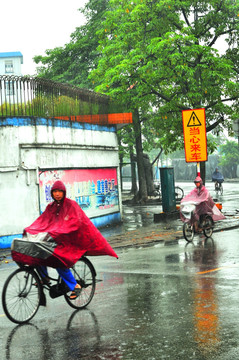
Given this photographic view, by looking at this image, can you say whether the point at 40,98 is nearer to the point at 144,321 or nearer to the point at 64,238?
the point at 64,238

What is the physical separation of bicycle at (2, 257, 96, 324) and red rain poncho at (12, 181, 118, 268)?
0.20 metres

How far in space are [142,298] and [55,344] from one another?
2.23m

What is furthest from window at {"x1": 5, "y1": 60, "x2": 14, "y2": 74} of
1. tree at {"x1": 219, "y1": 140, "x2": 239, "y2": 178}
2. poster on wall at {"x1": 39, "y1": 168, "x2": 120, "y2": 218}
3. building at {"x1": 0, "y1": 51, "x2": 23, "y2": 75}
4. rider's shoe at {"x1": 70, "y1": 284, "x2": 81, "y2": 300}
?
rider's shoe at {"x1": 70, "y1": 284, "x2": 81, "y2": 300}

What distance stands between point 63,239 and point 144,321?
1.44 m

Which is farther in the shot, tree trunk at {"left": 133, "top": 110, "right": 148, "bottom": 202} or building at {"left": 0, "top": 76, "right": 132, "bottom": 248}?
tree trunk at {"left": 133, "top": 110, "right": 148, "bottom": 202}

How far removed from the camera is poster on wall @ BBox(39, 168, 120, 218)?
1700 cm

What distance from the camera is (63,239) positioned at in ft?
22.9

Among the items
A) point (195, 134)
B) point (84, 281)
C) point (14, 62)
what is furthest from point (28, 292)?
point (14, 62)

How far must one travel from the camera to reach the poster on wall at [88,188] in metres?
17.0

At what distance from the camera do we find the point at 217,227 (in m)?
17.8

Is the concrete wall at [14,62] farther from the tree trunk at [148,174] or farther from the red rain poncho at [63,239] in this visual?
the red rain poncho at [63,239]

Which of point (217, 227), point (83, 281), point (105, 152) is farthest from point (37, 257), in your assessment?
point (105, 152)

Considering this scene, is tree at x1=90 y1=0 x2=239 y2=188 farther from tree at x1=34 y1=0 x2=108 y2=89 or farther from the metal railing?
tree at x1=34 y1=0 x2=108 y2=89

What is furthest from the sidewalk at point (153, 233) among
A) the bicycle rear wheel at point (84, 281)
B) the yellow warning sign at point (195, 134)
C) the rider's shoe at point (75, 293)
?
the rider's shoe at point (75, 293)
